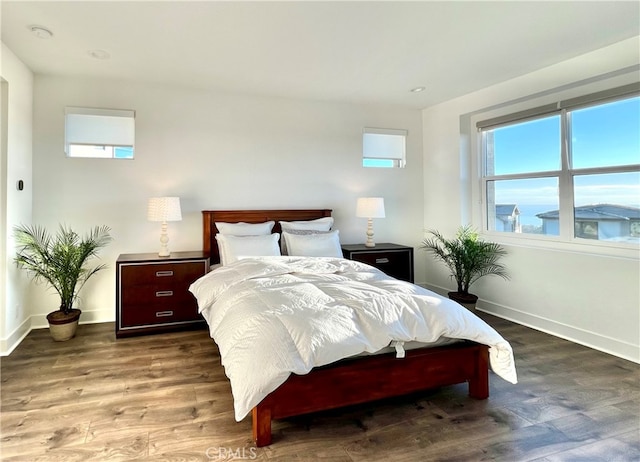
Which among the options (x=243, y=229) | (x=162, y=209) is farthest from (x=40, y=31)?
(x=243, y=229)

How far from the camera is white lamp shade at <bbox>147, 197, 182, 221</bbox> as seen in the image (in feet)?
12.1

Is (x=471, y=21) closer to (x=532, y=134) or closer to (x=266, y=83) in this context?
(x=532, y=134)

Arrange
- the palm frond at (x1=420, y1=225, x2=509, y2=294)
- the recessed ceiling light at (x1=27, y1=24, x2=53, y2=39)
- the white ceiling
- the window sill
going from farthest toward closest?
the palm frond at (x1=420, y1=225, x2=509, y2=294) < the window sill < the recessed ceiling light at (x1=27, y1=24, x2=53, y2=39) < the white ceiling

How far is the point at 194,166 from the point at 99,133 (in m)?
1.01

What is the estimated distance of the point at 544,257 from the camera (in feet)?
12.0

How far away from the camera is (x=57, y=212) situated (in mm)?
3750

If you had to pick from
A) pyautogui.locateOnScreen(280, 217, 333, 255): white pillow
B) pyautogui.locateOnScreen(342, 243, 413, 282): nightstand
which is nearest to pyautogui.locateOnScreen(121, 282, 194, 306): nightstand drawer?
pyautogui.locateOnScreen(280, 217, 333, 255): white pillow

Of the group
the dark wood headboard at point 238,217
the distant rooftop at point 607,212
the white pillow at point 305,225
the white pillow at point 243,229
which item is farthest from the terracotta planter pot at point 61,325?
the distant rooftop at point 607,212

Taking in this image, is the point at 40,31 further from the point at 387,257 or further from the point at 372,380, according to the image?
the point at 387,257

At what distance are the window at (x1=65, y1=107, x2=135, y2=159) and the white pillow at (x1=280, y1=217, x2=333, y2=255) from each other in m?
1.87

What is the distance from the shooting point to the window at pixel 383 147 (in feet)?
16.3

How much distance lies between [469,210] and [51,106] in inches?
189

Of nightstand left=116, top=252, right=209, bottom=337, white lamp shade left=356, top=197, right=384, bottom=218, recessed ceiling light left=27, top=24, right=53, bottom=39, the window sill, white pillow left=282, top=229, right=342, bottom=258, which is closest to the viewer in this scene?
recessed ceiling light left=27, top=24, right=53, bottom=39

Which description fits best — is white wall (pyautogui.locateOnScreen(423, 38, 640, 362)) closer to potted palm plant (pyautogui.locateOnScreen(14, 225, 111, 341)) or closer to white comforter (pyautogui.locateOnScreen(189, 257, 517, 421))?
white comforter (pyautogui.locateOnScreen(189, 257, 517, 421))
